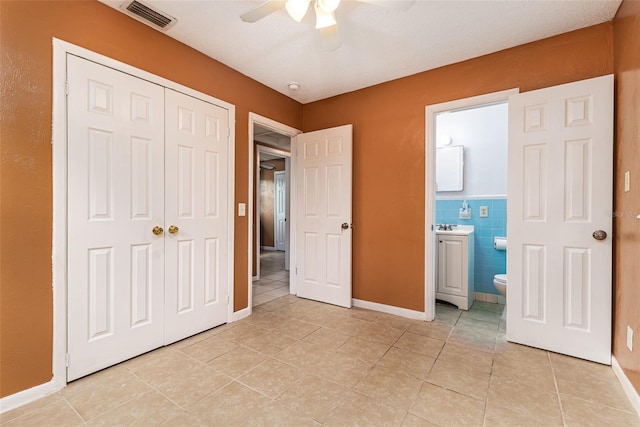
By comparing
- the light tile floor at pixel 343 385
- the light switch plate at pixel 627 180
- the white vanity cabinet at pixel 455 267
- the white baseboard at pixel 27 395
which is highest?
the light switch plate at pixel 627 180

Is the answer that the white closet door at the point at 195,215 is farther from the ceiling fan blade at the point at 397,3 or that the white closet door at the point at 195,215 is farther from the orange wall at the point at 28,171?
the ceiling fan blade at the point at 397,3

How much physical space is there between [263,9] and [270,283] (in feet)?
11.8

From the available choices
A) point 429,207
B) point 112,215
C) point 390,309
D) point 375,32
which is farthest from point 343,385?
point 375,32

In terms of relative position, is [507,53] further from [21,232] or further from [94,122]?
[21,232]

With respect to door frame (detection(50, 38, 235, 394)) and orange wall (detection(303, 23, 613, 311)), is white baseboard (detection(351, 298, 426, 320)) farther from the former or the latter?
door frame (detection(50, 38, 235, 394))

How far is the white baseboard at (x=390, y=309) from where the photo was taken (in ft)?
9.43

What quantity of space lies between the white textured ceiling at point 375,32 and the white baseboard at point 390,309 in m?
2.48

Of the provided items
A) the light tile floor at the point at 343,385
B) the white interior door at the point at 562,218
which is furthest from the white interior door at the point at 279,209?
the white interior door at the point at 562,218

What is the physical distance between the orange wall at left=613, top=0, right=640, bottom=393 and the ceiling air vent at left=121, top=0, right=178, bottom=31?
120 inches

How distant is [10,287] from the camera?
1562 millimetres

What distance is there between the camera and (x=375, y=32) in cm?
223

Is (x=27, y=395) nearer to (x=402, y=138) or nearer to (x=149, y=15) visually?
(x=149, y=15)

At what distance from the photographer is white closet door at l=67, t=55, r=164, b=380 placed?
5.84ft

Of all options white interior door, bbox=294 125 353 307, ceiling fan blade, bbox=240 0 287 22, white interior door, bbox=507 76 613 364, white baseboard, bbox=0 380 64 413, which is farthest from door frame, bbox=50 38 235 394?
white interior door, bbox=507 76 613 364
